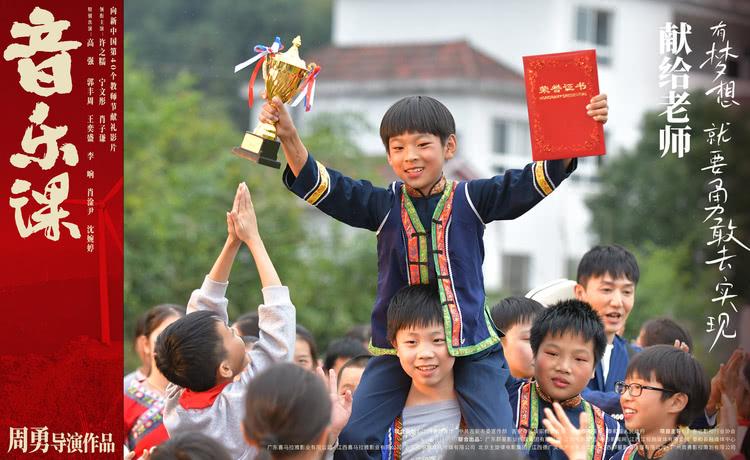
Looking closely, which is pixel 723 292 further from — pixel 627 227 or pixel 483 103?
pixel 483 103

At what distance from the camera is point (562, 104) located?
4055 mm

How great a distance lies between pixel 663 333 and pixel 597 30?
36.7 feet

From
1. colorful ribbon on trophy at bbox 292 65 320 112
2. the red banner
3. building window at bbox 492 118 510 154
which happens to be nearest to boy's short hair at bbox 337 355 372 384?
the red banner

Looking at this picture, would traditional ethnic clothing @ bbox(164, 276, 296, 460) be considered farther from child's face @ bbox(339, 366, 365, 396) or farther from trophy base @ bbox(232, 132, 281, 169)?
child's face @ bbox(339, 366, 365, 396)

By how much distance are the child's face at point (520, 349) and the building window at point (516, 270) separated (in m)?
13.6

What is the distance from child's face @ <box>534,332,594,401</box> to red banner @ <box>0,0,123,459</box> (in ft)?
5.38

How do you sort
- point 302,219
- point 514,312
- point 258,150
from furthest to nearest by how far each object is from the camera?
point 302,219 → point 514,312 → point 258,150

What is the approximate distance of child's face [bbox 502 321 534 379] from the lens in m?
4.65

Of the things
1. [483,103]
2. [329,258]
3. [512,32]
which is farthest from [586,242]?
[329,258]

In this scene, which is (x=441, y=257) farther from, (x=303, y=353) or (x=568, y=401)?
(x=303, y=353)

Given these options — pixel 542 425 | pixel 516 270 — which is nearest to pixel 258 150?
pixel 542 425

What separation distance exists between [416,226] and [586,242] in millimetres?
13794

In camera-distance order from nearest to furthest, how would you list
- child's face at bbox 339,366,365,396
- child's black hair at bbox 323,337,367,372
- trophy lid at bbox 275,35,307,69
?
trophy lid at bbox 275,35,307,69 < child's face at bbox 339,366,365,396 < child's black hair at bbox 323,337,367,372

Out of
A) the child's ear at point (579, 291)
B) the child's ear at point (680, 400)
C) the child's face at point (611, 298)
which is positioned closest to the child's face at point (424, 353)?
the child's ear at point (680, 400)
